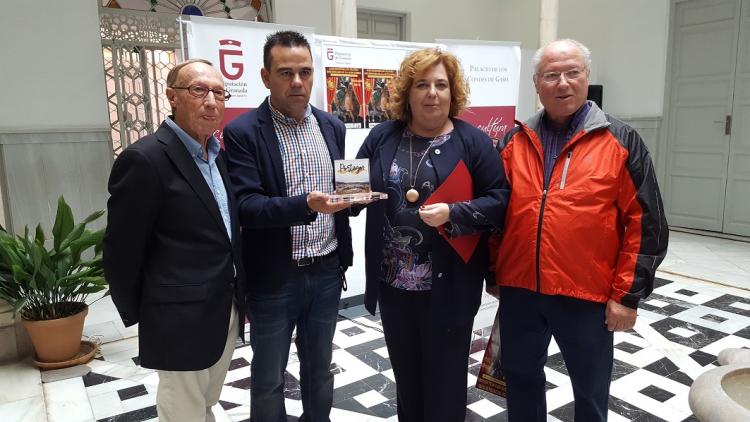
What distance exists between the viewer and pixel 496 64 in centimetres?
445

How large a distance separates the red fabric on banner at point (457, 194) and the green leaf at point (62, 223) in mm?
2506

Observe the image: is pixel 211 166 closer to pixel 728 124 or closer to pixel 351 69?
pixel 351 69

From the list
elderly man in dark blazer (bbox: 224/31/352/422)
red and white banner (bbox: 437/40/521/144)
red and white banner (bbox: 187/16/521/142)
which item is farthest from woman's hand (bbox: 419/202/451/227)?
red and white banner (bbox: 437/40/521/144)

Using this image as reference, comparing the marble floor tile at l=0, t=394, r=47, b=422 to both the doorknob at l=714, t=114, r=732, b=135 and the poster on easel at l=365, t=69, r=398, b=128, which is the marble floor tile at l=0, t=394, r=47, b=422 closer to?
the poster on easel at l=365, t=69, r=398, b=128

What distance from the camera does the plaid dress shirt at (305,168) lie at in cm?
185

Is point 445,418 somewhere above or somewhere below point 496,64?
below

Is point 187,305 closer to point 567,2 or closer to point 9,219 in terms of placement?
point 9,219

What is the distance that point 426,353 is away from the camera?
72.3 inches

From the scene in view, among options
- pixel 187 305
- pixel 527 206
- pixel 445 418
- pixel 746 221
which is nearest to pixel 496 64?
pixel 527 206

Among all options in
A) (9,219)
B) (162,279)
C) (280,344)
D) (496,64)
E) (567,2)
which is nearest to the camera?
(162,279)

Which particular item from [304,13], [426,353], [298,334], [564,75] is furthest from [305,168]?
[304,13]

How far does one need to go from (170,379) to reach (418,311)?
31.8 inches

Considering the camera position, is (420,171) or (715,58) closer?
(420,171)

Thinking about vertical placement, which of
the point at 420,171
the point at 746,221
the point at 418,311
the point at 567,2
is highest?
the point at 567,2
